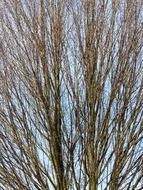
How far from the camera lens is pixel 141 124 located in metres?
7.36

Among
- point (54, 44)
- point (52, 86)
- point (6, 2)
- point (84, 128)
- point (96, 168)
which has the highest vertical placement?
point (6, 2)

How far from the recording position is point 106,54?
7.50 meters

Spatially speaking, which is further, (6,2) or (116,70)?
(6,2)

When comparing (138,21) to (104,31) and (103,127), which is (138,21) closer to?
(104,31)

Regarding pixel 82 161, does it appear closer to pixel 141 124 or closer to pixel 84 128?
pixel 84 128

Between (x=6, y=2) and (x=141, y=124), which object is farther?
(x=6, y=2)

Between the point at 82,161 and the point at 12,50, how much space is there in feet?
6.60

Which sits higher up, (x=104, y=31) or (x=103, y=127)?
(x=104, y=31)

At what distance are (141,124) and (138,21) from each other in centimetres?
158

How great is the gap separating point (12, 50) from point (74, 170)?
2.06m

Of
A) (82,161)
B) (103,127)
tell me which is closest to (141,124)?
(103,127)

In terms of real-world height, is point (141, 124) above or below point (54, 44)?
below

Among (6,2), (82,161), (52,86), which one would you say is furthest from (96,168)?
(6,2)

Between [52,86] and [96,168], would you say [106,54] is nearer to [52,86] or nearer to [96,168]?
[52,86]
